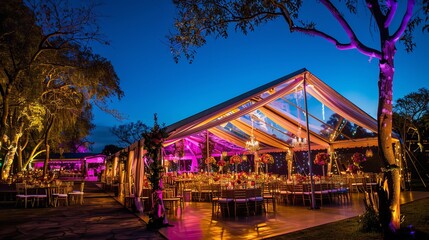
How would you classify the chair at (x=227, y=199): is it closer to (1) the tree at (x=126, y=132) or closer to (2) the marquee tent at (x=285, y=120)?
(2) the marquee tent at (x=285, y=120)

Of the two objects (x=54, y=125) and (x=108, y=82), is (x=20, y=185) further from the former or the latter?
(x=54, y=125)

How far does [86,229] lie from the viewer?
7.26 metres

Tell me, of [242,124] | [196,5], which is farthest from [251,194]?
[242,124]

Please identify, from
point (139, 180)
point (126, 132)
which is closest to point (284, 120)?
point (139, 180)

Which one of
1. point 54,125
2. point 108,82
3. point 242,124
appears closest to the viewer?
point 108,82

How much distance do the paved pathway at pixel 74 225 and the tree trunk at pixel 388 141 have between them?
4034mm

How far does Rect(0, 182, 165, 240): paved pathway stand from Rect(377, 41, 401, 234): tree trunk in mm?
4034

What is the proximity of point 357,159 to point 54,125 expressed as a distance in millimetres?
16035

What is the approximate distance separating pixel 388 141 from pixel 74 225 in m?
6.96

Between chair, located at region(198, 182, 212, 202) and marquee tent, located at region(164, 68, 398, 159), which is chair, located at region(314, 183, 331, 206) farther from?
chair, located at region(198, 182, 212, 202)

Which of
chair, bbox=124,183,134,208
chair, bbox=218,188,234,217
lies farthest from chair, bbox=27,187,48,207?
chair, bbox=218,188,234,217

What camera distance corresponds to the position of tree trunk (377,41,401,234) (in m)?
4.98

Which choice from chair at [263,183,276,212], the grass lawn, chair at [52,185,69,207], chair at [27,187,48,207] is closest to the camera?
the grass lawn

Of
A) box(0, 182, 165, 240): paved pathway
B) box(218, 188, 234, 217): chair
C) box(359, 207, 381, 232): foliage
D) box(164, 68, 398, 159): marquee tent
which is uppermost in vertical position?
box(164, 68, 398, 159): marquee tent
